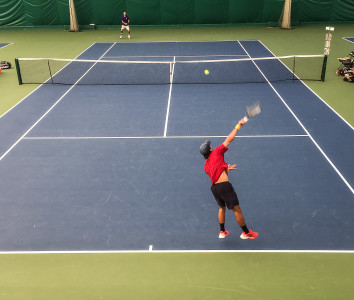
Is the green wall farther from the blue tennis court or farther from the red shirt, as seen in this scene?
the red shirt

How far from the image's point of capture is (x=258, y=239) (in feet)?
18.9

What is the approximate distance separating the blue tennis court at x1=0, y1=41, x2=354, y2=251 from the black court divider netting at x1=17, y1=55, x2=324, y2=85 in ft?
2.85

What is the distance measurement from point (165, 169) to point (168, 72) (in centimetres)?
779

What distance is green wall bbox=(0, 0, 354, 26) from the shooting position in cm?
2438

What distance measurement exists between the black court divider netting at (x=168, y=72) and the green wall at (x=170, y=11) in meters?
9.82

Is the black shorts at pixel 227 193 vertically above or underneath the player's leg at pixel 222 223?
above

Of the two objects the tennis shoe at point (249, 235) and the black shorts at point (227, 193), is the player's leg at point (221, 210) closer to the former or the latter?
the black shorts at point (227, 193)

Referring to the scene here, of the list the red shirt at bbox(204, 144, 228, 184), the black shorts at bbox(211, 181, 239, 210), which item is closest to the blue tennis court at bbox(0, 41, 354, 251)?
the black shorts at bbox(211, 181, 239, 210)

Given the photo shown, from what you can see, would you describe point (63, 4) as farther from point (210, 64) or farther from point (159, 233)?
point (159, 233)

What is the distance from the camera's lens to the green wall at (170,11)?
24375mm

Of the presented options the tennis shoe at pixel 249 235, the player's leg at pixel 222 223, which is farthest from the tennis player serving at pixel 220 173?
the tennis shoe at pixel 249 235

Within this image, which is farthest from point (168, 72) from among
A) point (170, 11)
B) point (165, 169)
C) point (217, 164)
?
point (170, 11)

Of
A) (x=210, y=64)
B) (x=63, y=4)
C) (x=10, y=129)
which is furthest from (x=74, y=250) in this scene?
(x=63, y=4)

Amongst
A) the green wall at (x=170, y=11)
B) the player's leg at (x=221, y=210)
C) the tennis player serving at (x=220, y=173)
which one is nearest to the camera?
the tennis player serving at (x=220, y=173)
